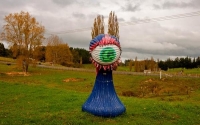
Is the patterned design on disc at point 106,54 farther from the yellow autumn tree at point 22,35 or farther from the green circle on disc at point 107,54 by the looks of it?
the yellow autumn tree at point 22,35

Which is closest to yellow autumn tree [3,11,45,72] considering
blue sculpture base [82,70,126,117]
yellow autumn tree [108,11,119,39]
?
yellow autumn tree [108,11,119,39]

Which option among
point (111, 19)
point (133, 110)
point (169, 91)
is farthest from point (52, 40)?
point (133, 110)

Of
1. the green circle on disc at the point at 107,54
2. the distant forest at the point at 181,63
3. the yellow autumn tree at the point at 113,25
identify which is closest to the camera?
the green circle on disc at the point at 107,54

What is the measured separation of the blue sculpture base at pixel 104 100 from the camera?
9.69 m

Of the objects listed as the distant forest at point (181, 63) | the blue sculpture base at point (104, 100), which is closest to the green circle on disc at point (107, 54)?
the blue sculpture base at point (104, 100)

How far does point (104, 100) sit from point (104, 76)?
3.25 feet

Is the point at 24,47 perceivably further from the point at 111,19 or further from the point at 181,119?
the point at 181,119

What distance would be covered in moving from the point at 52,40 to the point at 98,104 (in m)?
51.5

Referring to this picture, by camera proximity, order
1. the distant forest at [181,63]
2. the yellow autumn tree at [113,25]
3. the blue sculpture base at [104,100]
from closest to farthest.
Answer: the blue sculpture base at [104,100] → the yellow autumn tree at [113,25] → the distant forest at [181,63]

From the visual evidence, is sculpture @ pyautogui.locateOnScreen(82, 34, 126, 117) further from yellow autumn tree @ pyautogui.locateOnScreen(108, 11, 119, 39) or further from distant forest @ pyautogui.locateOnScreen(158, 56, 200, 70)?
distant forest @ pyautogui.locateOnScreen(158, 56, 200, 70)

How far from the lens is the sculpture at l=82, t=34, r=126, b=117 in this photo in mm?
9453

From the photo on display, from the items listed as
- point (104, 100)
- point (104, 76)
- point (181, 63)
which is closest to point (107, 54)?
point (104, 76)

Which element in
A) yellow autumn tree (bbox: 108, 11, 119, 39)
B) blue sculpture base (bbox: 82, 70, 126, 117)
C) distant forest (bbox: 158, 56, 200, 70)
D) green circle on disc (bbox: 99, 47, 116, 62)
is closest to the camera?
green circle on disc (bbox: 99, 47, 116, 62)

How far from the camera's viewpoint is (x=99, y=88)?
998 centimetres
